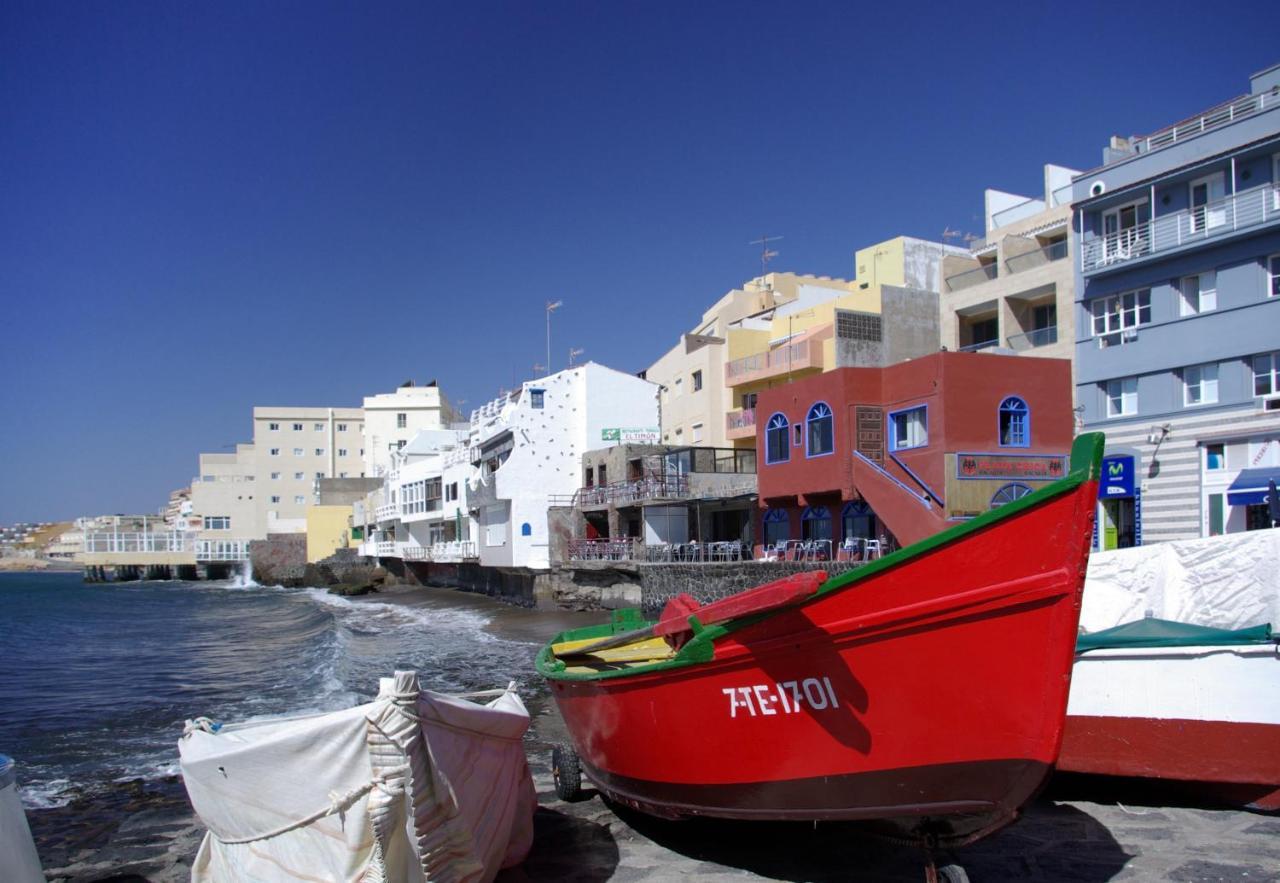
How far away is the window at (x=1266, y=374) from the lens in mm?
22812

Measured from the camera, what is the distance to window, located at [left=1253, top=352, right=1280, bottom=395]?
22.8m

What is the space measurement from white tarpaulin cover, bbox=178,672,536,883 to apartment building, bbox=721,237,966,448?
30.9 m

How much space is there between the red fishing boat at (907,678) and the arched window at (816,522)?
22657 mm

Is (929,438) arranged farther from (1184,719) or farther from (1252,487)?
(1184,719)

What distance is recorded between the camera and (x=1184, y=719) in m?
8.86

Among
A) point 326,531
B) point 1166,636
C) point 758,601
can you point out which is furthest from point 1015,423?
point 326,531

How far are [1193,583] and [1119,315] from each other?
18015 millimetres

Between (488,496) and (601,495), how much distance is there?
23.3 feet

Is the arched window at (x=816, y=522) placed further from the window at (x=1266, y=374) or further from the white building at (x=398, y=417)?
the white building at (x=398, y=417)

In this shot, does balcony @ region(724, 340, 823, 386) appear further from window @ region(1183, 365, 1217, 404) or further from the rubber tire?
the rubber tire

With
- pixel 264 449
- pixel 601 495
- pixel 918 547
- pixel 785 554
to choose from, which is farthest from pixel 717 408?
pixel 264 449

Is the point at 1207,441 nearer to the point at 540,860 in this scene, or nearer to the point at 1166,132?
the point at 1166,132

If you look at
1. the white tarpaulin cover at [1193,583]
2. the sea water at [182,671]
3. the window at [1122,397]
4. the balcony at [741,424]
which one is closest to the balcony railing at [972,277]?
the window at [1122,397]

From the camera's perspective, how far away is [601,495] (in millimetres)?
41469
